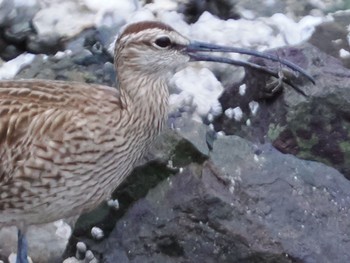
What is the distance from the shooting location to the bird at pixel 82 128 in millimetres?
5520

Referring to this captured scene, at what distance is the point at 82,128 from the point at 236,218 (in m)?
0.77

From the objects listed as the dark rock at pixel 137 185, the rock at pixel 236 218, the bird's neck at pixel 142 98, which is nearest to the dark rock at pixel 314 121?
the rock at pixel 236 218

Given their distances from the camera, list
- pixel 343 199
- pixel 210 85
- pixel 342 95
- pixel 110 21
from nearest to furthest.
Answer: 1. pixel 343 199
2. pixel 342 95
3. pixel 210 85
4. pixel 110 21

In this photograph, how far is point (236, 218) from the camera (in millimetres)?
5844

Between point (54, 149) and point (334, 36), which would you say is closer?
point (54, 149)

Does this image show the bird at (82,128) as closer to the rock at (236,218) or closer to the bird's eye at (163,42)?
the bird's eye at (163,42)

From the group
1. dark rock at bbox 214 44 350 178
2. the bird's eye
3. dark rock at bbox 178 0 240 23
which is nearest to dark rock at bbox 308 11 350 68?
dark rock at bbox 178 0 240 23

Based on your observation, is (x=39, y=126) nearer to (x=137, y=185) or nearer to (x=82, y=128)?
(x=82, y=128)

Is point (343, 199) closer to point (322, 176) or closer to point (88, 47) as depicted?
point (322, 176)

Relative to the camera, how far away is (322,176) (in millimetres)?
6160

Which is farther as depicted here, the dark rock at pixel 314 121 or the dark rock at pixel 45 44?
the dark rock at pixel 45 44

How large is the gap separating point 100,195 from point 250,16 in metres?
2.59

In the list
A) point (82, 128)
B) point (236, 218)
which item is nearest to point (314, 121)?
point (236, 218)

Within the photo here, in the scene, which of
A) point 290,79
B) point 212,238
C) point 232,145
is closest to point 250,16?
point 290,79
